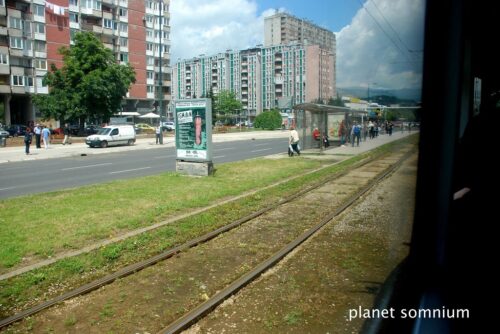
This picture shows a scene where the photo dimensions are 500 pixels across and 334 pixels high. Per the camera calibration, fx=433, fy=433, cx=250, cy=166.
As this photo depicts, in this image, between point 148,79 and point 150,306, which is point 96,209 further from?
point 148,79

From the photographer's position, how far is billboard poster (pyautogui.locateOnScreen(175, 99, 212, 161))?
1425 cm

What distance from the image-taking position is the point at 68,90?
4019 cm

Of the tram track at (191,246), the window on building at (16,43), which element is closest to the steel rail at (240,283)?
the tram track at (191,246)

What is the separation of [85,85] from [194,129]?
27806 mm

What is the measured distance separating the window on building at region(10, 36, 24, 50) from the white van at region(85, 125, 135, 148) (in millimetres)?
31314

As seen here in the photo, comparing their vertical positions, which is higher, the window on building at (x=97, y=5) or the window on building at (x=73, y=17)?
the window on building at (x=97, y=5)

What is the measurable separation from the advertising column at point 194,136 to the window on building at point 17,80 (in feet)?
160

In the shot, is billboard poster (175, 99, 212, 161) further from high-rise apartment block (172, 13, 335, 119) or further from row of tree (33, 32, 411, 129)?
row of tree (33, 32, 411, 129)

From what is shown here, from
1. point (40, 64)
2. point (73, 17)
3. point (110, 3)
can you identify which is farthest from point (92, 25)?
point (40, 64)

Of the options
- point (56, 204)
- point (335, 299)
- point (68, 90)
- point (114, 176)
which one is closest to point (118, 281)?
point (335, 299)

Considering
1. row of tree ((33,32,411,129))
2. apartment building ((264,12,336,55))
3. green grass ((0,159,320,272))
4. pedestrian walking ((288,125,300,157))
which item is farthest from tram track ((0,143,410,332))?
row of tree ((33,32,411,129))

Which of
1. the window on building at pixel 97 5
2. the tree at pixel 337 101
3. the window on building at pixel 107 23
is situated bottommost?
the tree at pixel 337 101

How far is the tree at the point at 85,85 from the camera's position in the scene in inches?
1539

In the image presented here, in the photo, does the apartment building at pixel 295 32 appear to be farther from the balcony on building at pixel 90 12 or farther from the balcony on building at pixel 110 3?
the balcony on building at pixel 110 3
